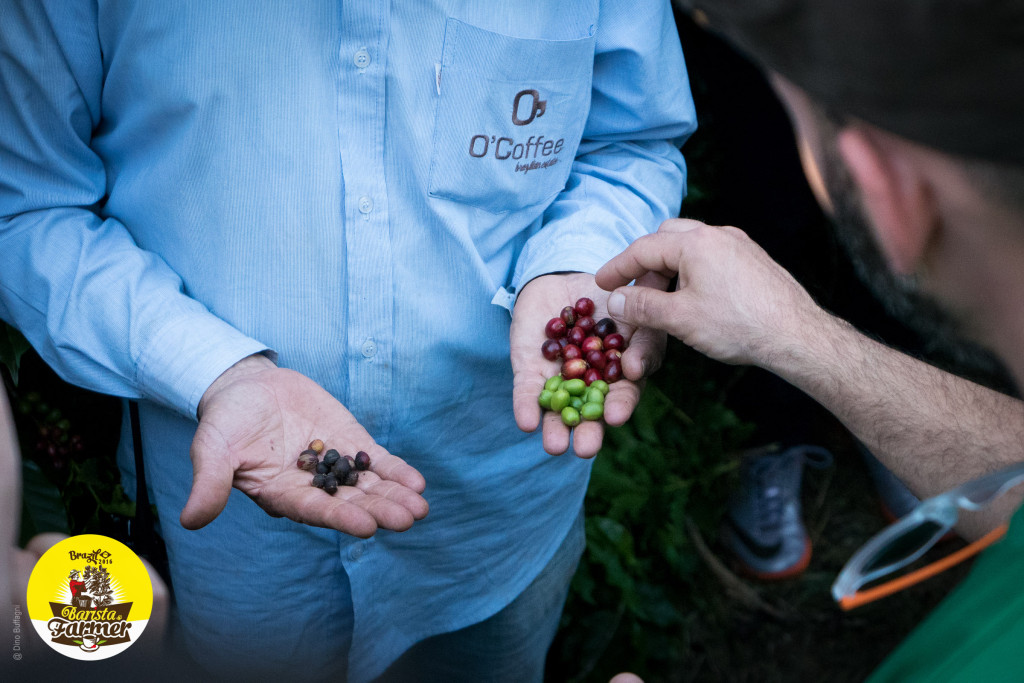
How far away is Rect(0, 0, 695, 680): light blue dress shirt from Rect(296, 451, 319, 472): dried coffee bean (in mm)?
202

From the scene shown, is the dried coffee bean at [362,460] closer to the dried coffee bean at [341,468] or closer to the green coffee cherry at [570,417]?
the dried coffee bean at [341,468]

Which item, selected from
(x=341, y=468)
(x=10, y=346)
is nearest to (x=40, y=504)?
(x=10, y=346)

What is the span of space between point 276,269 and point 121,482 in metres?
1.06

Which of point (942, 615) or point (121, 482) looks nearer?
point (942, 615)

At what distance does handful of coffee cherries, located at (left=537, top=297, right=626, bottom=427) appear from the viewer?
1930mm

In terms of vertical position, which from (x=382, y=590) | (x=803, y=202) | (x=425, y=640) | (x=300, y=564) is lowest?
(x=425, y=640)

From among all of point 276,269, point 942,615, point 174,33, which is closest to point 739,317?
point 942,615

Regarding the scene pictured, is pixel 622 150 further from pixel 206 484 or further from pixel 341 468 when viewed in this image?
pixel 206 484

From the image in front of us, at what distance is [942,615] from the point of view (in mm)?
1043

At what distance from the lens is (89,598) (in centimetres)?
174

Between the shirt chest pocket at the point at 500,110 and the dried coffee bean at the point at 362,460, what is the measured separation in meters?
0.71

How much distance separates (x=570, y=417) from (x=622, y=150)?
0.99m

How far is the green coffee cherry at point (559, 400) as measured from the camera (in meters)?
1.92

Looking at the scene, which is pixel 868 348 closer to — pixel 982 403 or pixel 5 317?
pixel 982 403
